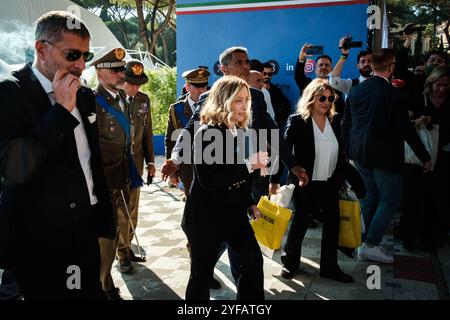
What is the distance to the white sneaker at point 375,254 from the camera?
445 centimetres

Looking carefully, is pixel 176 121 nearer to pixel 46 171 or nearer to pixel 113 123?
pixel 113 123

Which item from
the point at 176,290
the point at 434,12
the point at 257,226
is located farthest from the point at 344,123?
the point at 434,12

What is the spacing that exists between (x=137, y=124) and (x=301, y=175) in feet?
6.26

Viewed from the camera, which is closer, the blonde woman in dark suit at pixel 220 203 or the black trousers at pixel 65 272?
the black trousers at pixel 65 272

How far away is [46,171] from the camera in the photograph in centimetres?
207

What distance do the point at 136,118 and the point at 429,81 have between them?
3.28m

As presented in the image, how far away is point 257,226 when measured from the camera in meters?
3.77

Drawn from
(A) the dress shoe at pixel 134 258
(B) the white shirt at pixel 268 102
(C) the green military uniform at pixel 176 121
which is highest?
(B) the white shirt at pixel 268 102

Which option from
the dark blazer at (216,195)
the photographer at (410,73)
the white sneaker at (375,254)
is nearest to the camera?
the dark blazer at (216,195)

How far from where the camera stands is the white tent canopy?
855 inches

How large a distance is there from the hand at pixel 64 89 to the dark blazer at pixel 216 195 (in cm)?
104

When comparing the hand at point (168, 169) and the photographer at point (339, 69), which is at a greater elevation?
the photographer at point (339, 69)

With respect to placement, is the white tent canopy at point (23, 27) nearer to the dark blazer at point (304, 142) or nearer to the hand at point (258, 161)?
the dark blazer at point (304, 142)

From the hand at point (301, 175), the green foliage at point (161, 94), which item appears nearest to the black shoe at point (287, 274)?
the hand at point (301, 175)
